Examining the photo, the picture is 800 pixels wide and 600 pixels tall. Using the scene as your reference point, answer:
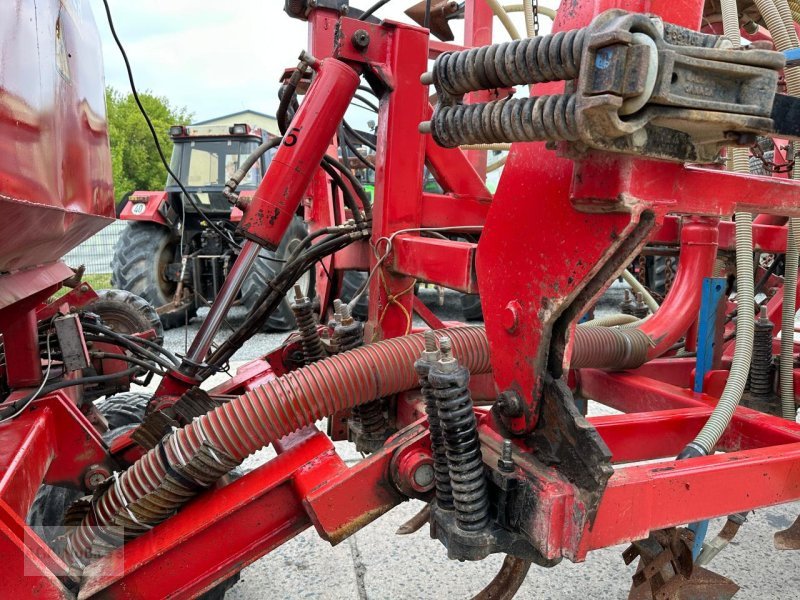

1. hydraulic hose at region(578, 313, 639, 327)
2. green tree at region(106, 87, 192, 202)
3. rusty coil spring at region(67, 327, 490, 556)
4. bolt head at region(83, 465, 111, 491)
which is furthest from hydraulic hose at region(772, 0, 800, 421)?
green tree at region(106, 87, 192, 202)

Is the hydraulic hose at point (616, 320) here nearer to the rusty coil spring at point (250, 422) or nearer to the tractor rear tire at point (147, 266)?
the rusty coil spring at point (250, 422)

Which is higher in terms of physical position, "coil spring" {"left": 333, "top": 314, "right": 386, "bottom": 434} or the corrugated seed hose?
the corrugated seed hose

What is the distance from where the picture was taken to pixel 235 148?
7.75m

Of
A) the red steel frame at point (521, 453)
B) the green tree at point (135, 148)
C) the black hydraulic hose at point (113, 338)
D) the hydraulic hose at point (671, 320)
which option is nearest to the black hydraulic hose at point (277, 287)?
the red steel frame at point (521, 453)

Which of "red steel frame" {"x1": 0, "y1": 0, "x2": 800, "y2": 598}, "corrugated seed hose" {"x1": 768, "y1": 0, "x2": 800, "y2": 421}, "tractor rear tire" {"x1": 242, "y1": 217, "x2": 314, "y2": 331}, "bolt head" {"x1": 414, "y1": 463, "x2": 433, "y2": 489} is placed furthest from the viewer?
"tractor rear tire" {"x1": 242, "y1": 217, "x2": 314, "y2": 331}

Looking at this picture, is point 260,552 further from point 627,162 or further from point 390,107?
point 390,107

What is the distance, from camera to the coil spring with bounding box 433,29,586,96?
93 cm

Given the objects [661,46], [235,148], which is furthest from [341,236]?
[235,148]

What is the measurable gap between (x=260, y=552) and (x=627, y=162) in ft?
4.03

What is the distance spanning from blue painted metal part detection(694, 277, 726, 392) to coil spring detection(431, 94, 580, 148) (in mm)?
1297

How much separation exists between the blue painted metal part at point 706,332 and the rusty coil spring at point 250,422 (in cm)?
107

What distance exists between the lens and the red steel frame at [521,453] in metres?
1.17

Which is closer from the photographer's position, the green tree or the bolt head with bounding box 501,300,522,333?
the bolt head with bounding box 501,300,522,333

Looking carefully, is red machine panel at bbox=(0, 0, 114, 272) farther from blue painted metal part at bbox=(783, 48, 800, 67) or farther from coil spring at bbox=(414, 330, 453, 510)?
blue painted metal part at bbox=(783, 48, 800, 67)
